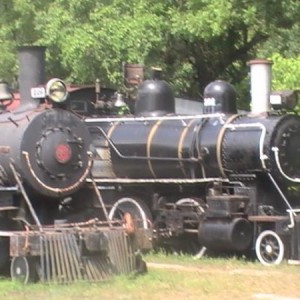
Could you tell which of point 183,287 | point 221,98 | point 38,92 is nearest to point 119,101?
point 221,98

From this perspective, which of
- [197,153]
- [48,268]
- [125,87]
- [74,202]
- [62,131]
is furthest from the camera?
[125,87]

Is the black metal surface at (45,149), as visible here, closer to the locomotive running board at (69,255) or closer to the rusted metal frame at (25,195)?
the rusted metal frame at (25,195)

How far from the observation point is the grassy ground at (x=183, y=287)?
9133mm

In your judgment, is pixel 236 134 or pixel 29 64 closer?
pixel 29 64

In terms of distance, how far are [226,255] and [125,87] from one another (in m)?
4.14

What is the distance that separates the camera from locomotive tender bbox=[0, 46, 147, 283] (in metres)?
9.89

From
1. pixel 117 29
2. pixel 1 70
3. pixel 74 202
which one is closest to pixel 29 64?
pixel 74 202

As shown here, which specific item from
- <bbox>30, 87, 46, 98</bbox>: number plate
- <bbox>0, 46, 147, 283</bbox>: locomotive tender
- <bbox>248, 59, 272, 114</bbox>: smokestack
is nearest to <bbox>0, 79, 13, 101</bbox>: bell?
<bbox>0, 46, 147, 283</bbox>: locomotive tender

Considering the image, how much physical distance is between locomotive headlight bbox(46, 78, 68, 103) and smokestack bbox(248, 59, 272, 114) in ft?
10.6

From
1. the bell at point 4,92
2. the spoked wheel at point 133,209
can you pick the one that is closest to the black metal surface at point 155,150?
the spoked wheel at point 133,209

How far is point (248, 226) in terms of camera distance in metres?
12.4

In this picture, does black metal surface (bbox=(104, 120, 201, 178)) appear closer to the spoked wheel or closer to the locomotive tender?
the spoked wheel

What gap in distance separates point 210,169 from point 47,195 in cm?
299

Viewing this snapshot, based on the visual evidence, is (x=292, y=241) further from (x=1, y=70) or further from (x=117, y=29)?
(x=1, y=70)
